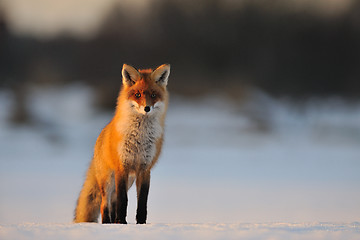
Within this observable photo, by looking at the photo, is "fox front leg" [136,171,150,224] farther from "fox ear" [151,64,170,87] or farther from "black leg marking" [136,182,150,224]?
"fox ear" [151,64,170,87]

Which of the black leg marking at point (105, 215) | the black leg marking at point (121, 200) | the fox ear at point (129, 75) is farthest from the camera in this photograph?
the black leg marking at point (105, 215)

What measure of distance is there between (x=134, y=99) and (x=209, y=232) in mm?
1269

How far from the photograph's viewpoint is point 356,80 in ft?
46.6

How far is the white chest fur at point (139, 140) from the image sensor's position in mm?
3900

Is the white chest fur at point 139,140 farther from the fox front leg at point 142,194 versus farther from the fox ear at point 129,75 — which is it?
the fox ear at point 129,75

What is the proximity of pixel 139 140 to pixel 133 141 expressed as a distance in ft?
0.17

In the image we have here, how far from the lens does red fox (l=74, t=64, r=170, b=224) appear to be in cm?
385

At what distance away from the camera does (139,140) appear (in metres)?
3.94

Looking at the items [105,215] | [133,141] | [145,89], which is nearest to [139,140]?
[133,141]

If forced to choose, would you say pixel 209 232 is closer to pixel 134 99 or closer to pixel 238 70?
pixel 134 99

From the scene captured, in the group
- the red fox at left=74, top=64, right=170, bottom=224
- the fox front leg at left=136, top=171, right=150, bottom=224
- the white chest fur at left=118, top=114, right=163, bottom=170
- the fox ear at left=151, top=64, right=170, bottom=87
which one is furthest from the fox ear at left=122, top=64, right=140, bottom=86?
the fox front leg at left=136, top=171, right=150, bottom=224

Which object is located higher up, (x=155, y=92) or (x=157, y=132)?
(x=155, y=92)

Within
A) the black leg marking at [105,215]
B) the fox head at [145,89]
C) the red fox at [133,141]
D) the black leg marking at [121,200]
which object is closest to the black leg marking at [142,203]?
the red fox at [133,141]

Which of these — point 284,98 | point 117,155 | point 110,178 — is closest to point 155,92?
point 117,155
